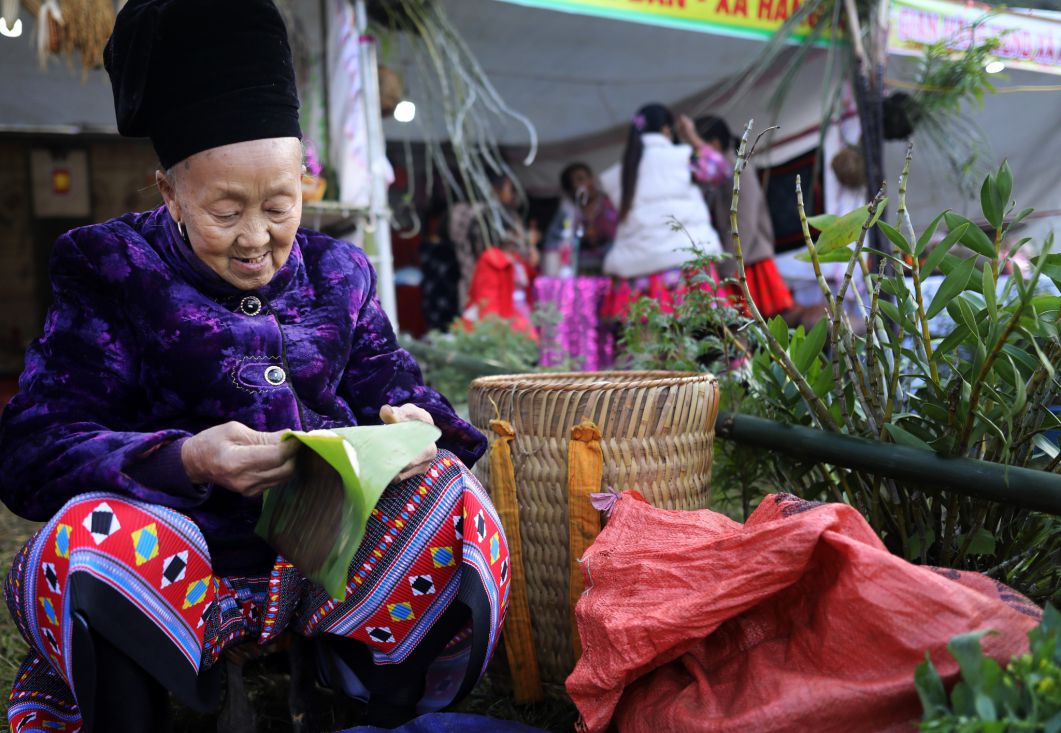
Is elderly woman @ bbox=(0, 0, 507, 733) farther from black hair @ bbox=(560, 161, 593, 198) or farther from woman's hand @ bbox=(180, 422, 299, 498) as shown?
black hair @ bbox=(560, 161, 593, 198)

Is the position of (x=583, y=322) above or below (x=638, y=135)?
below

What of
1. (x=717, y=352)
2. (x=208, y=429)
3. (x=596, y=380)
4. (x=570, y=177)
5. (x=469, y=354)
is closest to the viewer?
(x=208, y=429)

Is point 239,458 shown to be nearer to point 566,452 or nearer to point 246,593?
point 246,593

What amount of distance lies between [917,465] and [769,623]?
365 mm

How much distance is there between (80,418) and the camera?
A: 132 cm

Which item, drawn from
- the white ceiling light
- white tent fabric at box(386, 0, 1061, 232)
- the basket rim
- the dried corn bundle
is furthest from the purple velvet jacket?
white tent fabric at box(386, 0, 1061, 232)

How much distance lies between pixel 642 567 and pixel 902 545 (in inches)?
21.4

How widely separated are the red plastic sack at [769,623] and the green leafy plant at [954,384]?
1.04 ft

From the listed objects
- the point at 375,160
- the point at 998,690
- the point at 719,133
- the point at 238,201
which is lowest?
the point at 998,690

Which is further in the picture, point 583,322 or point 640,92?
point 640,92

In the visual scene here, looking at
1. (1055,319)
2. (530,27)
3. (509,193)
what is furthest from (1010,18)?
(1055,319)

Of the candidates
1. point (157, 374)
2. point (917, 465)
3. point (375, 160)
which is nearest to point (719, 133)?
point (375, 160)

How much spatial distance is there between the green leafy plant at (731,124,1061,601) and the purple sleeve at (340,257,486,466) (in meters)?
0.60

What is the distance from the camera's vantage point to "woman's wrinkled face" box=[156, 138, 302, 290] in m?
1.33
